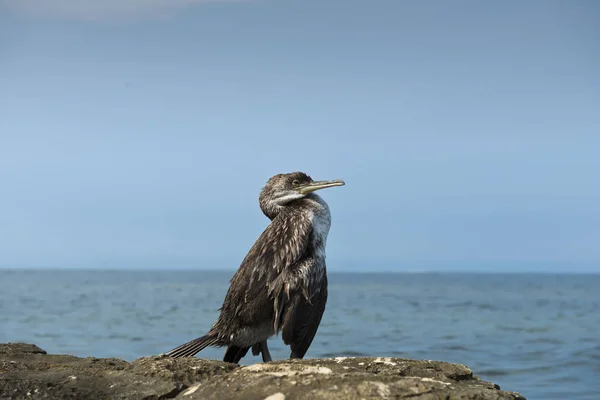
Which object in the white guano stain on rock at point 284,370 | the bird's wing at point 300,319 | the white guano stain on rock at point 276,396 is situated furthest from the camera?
the bird's wing at point 300,319

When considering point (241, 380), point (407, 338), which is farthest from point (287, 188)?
point (407, 338)

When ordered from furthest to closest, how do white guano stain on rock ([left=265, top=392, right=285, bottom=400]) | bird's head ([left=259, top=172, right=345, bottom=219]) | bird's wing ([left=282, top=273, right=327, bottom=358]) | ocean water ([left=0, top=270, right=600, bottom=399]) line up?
ocean water ([left=0, top=270, right=600, bottom=399]) → bird's head ([left=259, top=172, right=345, bottom=219]) → bird's wing ([left=282, top=273, right=327, bottom=358]) → white guano stain on rock ([left=265, top=392, right=285, bottom=400])

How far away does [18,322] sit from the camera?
2823 cm

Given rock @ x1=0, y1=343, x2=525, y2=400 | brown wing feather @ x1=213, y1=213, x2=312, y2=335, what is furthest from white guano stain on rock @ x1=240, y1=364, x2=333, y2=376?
brown wing feather @ x1=213, y1=213, x2=312, y2=335

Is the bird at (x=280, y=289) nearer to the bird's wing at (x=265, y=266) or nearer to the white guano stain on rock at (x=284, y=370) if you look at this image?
the bird's wing at (x=265, y=266)

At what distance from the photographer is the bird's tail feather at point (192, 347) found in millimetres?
6384

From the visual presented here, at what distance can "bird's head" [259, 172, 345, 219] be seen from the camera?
295 inches

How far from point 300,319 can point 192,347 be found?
0.98 metres

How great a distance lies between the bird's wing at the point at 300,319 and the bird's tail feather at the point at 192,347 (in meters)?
0.62

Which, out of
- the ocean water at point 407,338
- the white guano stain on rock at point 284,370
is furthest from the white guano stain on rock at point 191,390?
the ocean water at point 407,338

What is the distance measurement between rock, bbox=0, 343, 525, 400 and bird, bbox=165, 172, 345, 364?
1.59 m

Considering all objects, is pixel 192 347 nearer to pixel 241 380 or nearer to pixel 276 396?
pixel 241 380

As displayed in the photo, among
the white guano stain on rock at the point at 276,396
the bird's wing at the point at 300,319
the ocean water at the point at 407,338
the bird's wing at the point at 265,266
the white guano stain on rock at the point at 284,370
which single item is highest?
the bird's wing at the point at 265,266

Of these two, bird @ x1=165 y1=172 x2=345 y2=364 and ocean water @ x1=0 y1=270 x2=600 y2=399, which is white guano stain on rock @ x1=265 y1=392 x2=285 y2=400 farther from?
ocean water @ x1=0 y1=270 x2=600 y2=399
